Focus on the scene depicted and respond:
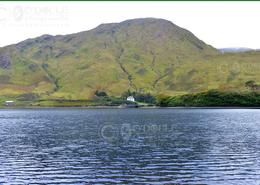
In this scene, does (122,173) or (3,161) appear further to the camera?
(3,161)

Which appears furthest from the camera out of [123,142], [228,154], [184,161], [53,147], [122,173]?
[123,142]

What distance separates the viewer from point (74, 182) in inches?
2031

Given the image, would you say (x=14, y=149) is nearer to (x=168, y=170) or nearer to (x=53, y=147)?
(x=53, y=147)

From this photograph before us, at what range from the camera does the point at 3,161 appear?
68.8 m

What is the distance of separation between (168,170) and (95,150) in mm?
25642

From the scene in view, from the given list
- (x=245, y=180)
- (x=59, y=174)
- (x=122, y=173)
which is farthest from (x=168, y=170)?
(x=59, y=174)

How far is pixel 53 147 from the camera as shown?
87.9 meters

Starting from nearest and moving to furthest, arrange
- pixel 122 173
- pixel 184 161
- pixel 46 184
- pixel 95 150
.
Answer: pixel 46 184 → pixel 122 173 → pixel 184 161 → pixel 95 150

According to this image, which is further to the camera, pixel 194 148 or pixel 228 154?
pixel 194 148

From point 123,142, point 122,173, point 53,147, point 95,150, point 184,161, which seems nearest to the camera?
point 122,173

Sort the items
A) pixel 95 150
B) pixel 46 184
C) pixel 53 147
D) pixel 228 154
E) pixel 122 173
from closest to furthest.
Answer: pixel 46 184 < pixel 122 173 < pixel 228 154 < pixel 95 150 < pixel 53 147

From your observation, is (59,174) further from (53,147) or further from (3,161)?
(53,147)

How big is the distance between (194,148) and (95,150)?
20363 mm

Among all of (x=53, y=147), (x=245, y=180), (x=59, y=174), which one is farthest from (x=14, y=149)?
(x=245, y=180)
